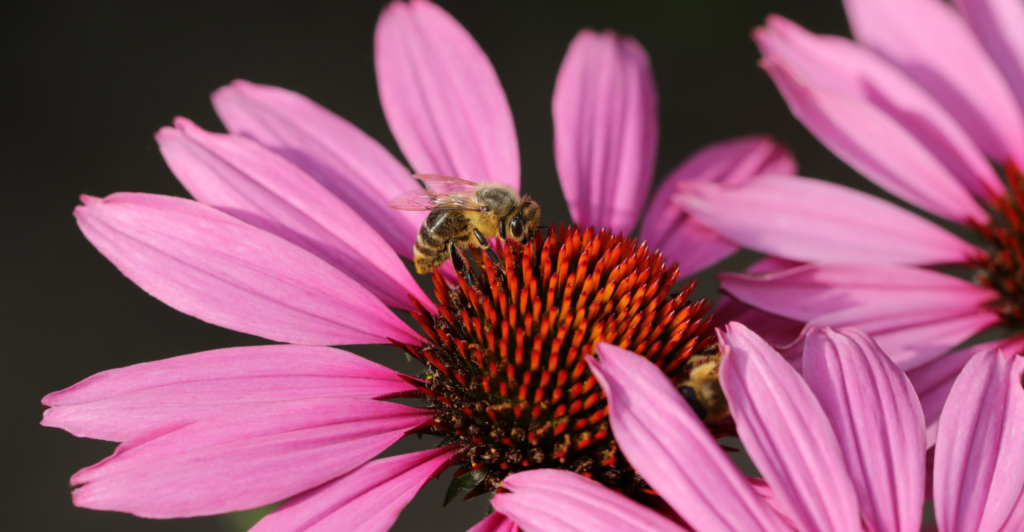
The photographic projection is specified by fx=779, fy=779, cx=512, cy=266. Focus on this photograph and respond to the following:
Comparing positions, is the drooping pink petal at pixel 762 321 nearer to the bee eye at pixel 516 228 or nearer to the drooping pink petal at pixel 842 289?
the drooping pink petal at pixel 842 289

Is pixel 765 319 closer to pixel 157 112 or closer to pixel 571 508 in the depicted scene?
pixel 571 508

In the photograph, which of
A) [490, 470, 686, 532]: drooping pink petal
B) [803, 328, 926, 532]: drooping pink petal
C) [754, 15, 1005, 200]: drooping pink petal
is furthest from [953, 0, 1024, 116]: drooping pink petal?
[490, 470, 686, 532]: drooping pink petal

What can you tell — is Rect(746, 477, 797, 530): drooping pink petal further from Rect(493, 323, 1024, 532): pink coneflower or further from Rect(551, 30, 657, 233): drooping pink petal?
Rect(551, 30, 657, 233): drooping pink petal

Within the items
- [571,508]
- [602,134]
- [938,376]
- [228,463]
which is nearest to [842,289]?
[938,376]

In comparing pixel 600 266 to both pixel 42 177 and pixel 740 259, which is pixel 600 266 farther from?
pixel 42 177

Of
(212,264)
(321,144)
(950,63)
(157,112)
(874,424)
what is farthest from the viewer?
(157,112)
